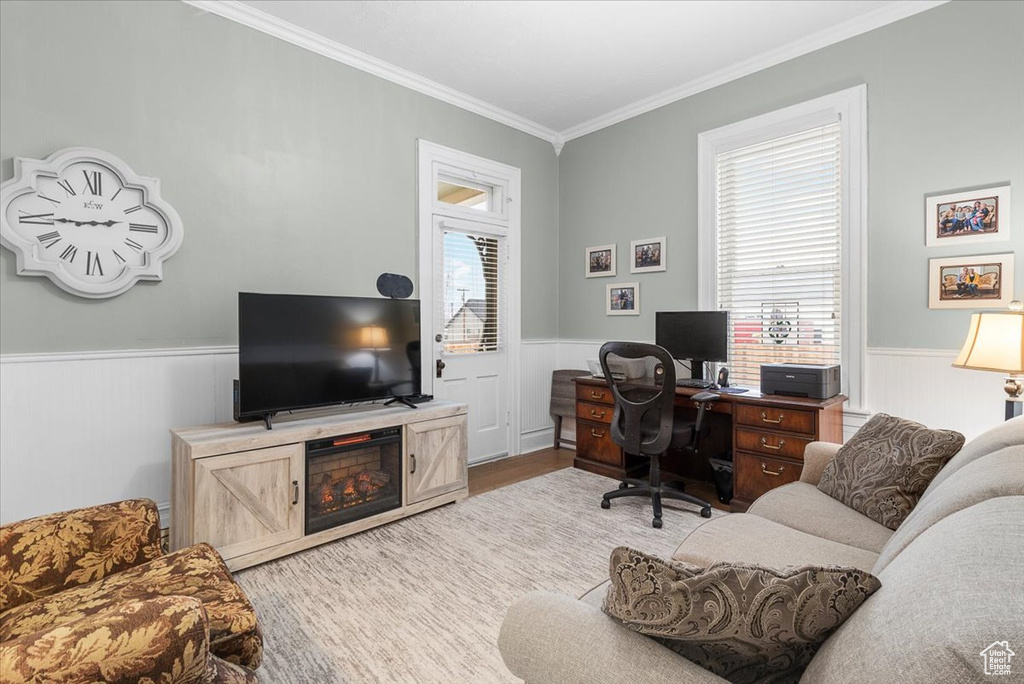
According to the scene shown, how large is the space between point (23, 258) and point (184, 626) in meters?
2.57

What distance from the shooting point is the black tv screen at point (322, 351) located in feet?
8.98

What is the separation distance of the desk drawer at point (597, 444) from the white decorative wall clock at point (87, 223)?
318 centimetres

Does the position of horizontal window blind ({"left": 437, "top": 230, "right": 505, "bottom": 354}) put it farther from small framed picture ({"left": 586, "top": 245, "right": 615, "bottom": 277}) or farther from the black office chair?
the black office chair

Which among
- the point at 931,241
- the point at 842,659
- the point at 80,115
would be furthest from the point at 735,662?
the point at 80,115

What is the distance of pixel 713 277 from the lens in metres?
3.99

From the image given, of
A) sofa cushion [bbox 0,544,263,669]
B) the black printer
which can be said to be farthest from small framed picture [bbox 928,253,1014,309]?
sofa cushion [bbox 0,544,263,669]

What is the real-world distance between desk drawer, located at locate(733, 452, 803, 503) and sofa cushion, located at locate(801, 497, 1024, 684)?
2359 mm

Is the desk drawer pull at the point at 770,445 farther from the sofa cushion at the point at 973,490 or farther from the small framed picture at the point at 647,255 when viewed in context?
the sofa cushion at the point at 973,490

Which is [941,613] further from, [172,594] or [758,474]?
[758,474]

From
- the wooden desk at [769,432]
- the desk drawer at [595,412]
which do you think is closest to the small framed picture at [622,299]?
the desk drawer at [595,412]

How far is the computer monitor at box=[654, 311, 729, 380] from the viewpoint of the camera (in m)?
3.60

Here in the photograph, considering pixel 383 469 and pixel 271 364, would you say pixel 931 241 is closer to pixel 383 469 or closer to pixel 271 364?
pixel 383 469

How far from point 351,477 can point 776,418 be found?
2.65 metres

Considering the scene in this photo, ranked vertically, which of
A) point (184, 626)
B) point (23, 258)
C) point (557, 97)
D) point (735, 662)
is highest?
point (557, 97)
